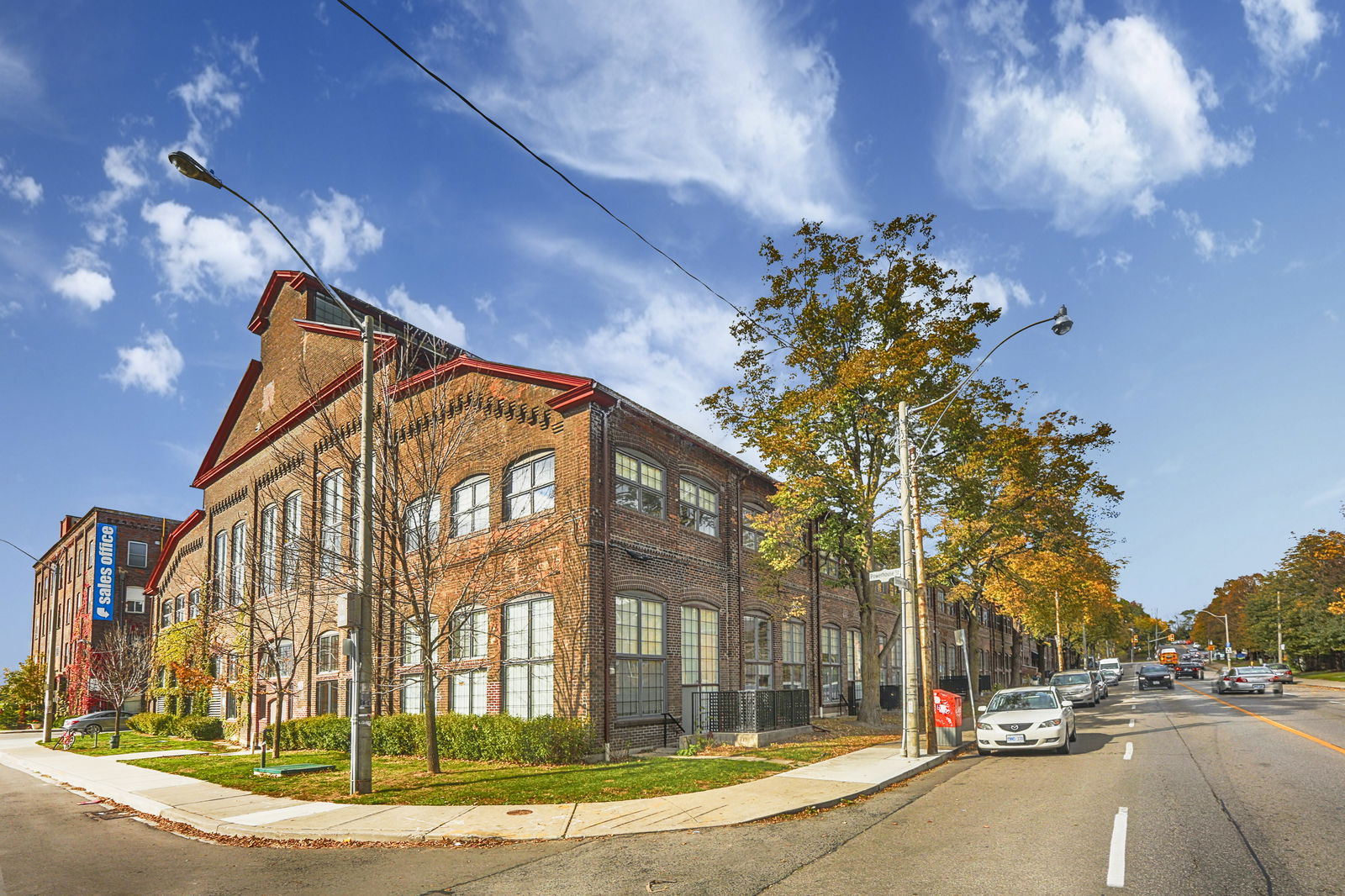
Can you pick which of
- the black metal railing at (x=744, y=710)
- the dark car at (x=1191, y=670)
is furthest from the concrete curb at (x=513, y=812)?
the dark car at (x=1191, y=670)

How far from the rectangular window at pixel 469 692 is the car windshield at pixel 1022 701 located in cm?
1203

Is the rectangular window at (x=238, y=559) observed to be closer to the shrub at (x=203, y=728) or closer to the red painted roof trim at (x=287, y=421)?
the red painted roof trim at (x=287, y=421)

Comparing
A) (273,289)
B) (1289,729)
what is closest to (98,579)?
(273,289)

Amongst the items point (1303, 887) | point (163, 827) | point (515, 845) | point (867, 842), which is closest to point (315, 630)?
point (163, 827)

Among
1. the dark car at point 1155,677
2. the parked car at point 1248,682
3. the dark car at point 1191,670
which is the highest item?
the parked car at point 1248,682

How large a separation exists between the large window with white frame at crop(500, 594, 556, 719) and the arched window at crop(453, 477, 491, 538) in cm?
261

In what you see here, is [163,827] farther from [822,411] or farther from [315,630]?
[822,411]

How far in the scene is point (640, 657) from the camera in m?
21.0

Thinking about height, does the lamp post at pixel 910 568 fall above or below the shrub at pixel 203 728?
above

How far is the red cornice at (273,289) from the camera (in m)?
31.1

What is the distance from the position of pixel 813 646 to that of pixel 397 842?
71.5ft

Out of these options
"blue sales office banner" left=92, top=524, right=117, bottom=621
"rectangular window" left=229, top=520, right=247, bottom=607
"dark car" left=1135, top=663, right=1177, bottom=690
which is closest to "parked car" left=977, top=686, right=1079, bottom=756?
"rectangular window" left=229, top=520, right=247, bottom=607

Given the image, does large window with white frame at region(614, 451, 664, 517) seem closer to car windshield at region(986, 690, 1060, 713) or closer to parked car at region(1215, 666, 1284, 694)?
car windshield at region(986, 690, 1060, 713)

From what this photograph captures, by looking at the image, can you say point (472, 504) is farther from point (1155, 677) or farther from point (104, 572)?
point (1155, 677)
